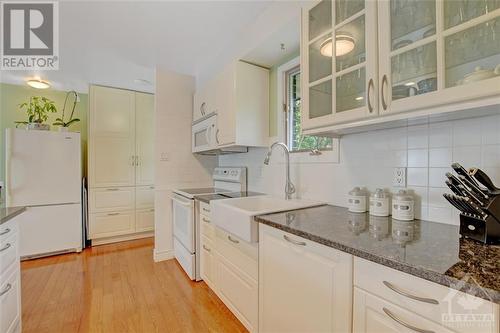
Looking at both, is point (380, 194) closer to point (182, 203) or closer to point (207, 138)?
point (207, 138)

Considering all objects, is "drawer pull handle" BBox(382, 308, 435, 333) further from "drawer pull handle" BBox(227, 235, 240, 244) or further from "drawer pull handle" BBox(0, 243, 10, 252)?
"drawer pull handle" BBox(0, 243, 10, 252)

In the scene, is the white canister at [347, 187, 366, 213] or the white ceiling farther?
the white ceiling

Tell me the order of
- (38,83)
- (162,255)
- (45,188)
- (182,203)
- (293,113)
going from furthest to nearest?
(38,83), (45,188), (162,255), (182,203), (293,113)

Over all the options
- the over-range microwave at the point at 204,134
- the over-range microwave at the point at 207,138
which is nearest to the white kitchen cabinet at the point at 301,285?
the over-range microwave at the point at 207,138

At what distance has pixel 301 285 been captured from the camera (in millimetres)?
1043

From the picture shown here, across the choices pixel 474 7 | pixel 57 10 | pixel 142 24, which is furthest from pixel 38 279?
pixel 474 7

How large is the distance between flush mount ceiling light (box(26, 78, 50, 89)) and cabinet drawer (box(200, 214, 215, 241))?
3178 millimetres

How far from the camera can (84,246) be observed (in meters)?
3.17

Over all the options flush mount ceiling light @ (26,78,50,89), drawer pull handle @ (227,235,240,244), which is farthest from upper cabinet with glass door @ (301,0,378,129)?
flush mount ceiling light @ (26,78,50,89)

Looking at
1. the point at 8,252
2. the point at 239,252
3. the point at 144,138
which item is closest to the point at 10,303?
the point at 8,252

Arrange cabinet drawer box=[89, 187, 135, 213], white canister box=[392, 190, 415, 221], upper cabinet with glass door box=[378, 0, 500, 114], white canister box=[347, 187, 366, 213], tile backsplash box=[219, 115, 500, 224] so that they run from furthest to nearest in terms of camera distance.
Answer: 1. cabinet drawer box=[89, 187, 135, 213]
2. white canister box=[347, 187, 366, 213]
3. white canister box=[392, 190, 415, 221]
4. tile backsplash box=[219, 115, 500, 224]
5. upper cabinet with glass door box=[378, 0, 500, 114]

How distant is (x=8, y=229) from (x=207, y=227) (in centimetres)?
123

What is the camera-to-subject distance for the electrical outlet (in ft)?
3.92

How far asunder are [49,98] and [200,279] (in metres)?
3.73
